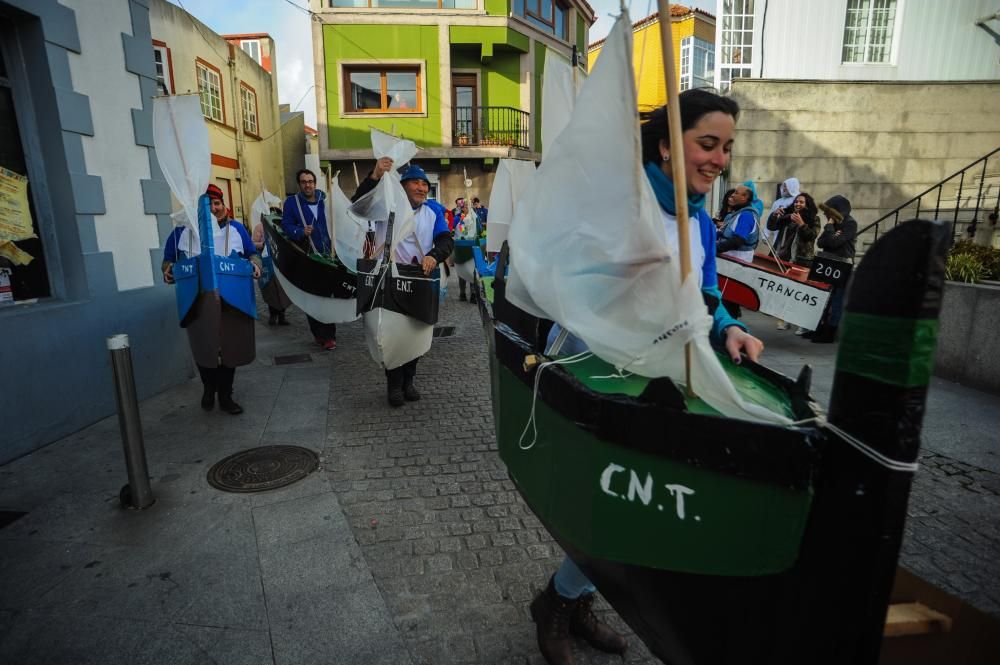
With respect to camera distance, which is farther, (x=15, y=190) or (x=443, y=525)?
(x=15, y=190)

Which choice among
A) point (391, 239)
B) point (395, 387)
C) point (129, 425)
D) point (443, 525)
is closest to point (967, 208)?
point (391, 239)

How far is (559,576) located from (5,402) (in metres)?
4.15

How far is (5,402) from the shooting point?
380 centimetres

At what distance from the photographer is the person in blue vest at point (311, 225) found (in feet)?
24.0

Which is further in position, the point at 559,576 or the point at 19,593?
the point at 19,593

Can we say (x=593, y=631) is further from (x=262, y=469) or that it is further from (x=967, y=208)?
(x=967, y=208)

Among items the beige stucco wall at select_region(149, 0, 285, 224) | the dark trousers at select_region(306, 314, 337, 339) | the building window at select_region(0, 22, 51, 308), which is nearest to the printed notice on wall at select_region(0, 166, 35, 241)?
the building window at select_region(0, 22, 51, 308)

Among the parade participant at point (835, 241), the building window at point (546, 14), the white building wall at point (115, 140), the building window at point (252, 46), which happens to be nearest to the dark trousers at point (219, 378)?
the white building wall at point (115, 140)

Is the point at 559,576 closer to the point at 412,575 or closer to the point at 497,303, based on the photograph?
the point at 412,575

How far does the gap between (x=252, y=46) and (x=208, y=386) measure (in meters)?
23.5

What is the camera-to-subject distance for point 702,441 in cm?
121

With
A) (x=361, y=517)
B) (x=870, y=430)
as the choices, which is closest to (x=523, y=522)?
(x=361, y=517)

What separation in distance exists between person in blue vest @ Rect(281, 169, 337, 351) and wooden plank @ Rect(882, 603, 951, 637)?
6.68 m

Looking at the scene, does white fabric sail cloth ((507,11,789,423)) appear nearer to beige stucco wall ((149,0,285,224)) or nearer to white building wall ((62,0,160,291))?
white building wall ((62,0,160,291))
